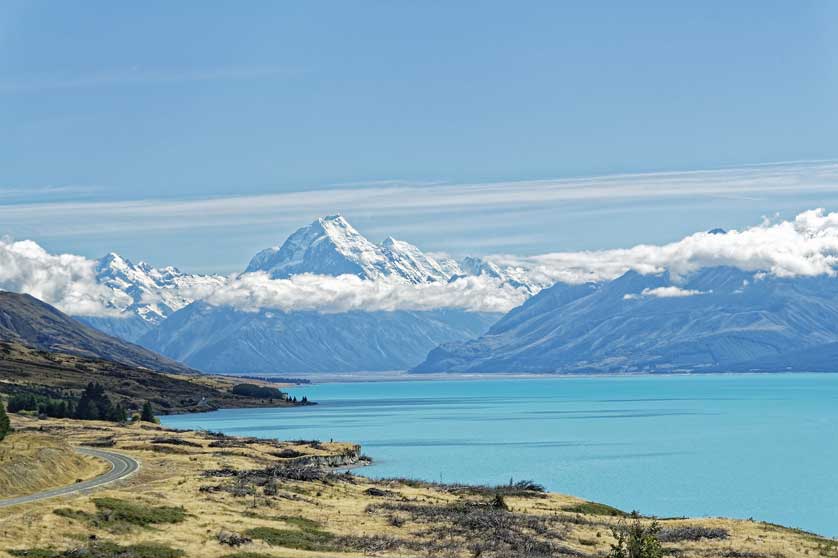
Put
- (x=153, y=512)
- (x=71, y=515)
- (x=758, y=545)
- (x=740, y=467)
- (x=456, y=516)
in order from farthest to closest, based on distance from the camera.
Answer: (x=740, y=467) < (x=456, y=516) < (x=758, y=545) < (x=153, y=512) < (x=71, y=515)

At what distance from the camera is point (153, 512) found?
2894 inches

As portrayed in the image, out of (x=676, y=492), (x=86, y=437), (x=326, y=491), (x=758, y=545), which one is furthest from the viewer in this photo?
(x=86, y=437)

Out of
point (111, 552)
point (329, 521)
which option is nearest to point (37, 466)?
point (329, 521)

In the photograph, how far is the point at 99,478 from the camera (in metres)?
94.1

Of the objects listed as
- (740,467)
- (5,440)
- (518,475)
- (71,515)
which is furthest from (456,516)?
(740,467)

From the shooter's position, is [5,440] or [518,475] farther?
[518,475]

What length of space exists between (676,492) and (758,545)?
2563 inches

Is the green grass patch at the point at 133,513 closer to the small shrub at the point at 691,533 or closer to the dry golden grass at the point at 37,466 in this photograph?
the dry golden grass at the point at 37,466

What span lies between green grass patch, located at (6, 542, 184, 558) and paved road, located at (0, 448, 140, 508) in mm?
12376

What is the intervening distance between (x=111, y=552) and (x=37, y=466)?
29.0 m

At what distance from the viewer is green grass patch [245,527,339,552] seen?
7019cm

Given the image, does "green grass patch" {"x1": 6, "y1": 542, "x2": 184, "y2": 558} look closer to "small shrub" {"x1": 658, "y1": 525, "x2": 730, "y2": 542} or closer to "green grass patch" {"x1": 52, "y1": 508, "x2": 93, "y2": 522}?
"green grass patch" {"x1": 52, "y1": 508, "x2": 93, "y2": 522}

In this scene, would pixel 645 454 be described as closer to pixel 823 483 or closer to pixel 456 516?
pixel 823 483

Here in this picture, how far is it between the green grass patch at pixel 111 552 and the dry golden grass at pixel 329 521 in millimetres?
1018
